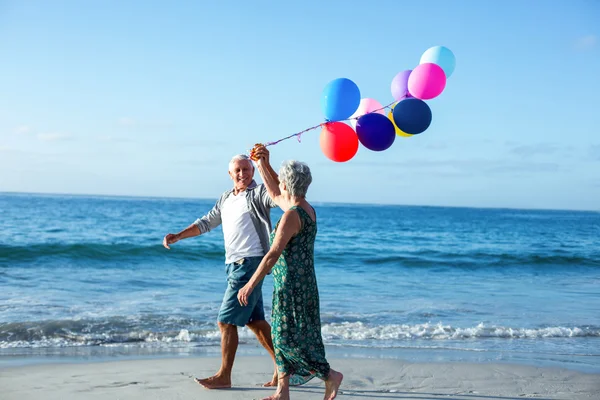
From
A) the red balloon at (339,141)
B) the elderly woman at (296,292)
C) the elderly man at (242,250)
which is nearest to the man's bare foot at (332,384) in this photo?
the elderly woman at (296,292)

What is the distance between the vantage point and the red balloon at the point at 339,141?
456 centimetres

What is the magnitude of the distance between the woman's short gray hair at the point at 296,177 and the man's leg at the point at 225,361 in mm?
1291

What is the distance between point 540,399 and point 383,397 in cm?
119

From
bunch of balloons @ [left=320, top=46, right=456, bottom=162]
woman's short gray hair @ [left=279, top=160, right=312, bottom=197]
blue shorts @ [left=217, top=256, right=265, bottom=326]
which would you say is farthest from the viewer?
bunch of balloons @ [left=320, top=46, right=456, bottom=162]

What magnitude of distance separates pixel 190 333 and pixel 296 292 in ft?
11.1

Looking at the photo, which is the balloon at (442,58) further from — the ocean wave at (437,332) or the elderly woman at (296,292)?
the ocean wave at (437,332)

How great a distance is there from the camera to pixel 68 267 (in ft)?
43.0

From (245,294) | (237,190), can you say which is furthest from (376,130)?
(245,294)

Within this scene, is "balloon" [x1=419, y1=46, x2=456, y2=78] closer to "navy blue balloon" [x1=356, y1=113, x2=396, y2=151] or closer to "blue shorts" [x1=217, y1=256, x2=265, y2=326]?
"navy blue balloon" [x1=356, y1=113, x2=396, y2=151]

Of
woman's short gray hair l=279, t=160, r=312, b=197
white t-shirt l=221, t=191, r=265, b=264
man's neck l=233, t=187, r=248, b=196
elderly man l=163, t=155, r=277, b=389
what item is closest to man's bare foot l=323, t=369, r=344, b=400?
elderly man l=163, t=155, r=277, b=389

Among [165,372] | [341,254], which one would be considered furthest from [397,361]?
[341,254]

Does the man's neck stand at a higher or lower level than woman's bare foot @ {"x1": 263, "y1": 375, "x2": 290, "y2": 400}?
higher

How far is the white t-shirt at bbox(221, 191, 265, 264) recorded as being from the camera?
4.38 metres

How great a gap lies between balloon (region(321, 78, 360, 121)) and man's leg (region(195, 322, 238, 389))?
5.87ft
